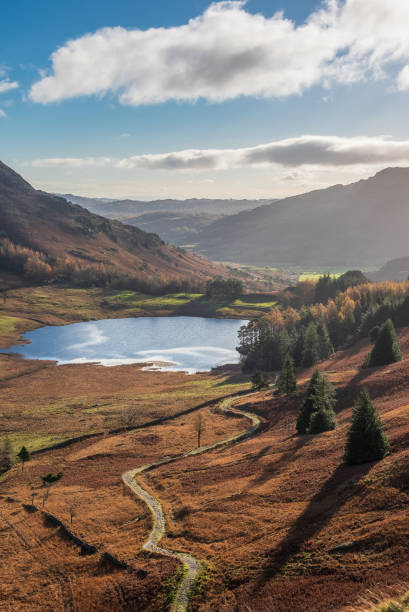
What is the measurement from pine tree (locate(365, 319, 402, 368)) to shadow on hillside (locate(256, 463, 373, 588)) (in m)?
49.4

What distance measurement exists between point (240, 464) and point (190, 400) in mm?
45651

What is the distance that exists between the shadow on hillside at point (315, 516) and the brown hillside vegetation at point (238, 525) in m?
0.12

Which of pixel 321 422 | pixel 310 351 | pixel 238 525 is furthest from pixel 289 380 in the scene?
pixel 238 525

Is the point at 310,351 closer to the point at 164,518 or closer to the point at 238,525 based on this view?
the point at 164,518

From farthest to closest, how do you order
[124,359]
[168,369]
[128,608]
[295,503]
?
[124,359] < [168,369] < [295,503] < [128,608]

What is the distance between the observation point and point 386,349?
3324 inches

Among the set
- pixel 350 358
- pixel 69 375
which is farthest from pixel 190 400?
pixel 69 375

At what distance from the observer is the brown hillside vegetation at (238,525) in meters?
25.9

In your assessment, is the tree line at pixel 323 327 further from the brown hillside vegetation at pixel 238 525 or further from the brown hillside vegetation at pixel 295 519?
the brown hillside vegetation at pixel 238 525

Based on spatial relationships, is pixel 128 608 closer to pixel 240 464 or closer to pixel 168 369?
pixel 240 464

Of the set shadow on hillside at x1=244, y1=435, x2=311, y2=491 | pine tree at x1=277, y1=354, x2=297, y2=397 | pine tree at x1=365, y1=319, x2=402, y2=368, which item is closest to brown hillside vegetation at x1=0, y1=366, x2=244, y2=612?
pine tree at x1=277, y1=354, x2=297, y2=397

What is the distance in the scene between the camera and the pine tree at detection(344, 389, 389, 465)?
39.4 meters

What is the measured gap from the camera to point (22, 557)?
38.4 m

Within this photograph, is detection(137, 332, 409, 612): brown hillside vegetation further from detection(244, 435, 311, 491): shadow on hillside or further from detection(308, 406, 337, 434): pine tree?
detection(308, 406, 337, 434): pine tree
